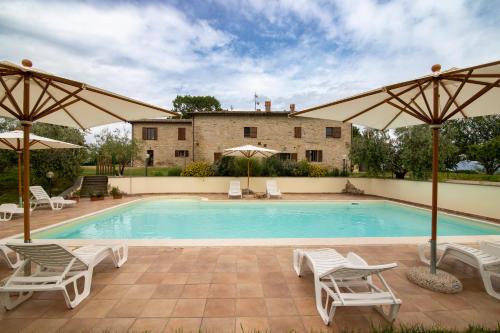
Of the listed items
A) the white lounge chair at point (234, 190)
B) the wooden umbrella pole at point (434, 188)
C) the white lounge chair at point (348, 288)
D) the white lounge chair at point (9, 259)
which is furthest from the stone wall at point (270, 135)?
the white lounge chair at point (348, 288)

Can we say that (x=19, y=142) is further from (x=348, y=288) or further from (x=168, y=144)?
(x=168, y=144)

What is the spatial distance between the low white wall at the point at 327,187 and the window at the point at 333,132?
9.70 meters

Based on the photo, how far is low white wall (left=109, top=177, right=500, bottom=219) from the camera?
29.3ft

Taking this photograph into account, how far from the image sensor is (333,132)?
23.0 meters

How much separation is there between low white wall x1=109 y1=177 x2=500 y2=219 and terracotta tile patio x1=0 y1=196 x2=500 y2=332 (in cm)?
628

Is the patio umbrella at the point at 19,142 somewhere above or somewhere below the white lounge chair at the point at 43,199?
above

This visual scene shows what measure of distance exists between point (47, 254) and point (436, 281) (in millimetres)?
5027

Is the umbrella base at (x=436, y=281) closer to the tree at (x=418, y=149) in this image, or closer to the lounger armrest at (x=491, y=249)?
the lounger armrest at (x=491, y=249)

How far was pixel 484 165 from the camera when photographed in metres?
28.2

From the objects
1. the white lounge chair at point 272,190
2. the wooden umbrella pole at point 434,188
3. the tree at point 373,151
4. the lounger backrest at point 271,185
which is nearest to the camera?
the wooden umbrella pole at point 434,188

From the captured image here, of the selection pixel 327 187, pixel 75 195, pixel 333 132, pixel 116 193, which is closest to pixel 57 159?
pixel 75 195

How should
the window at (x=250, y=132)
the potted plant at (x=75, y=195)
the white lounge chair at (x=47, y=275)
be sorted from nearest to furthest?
1. the white lounge chair at (x=47, y=275)
2. the potted plant at (x=75, y=195)
3. the window at (x=250, y=132)

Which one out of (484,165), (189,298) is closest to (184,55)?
(189,298)

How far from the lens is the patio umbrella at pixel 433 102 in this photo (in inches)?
118
